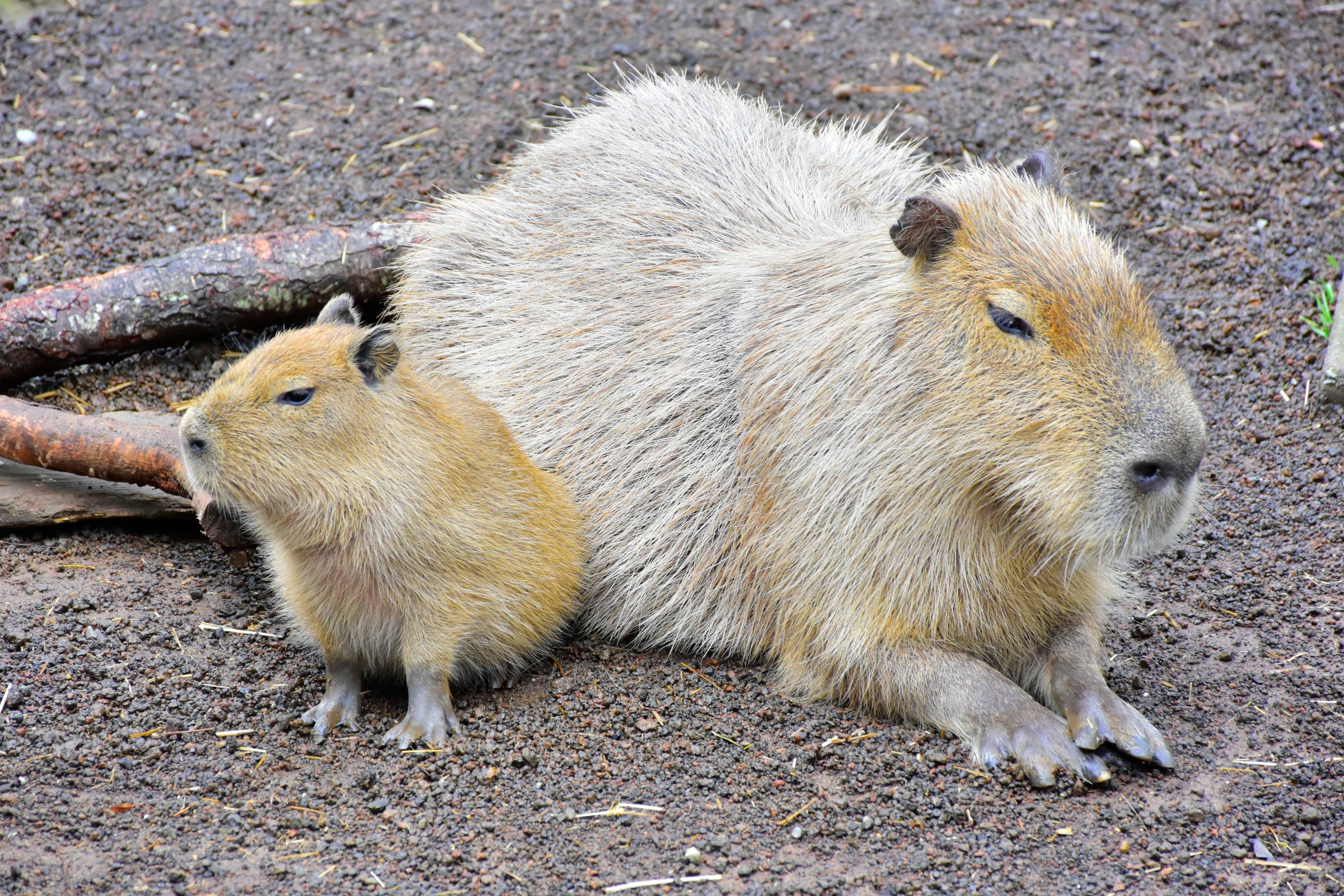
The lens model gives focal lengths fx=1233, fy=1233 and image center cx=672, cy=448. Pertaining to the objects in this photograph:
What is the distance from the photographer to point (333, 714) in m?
3.88

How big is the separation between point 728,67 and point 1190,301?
2868 millimetres

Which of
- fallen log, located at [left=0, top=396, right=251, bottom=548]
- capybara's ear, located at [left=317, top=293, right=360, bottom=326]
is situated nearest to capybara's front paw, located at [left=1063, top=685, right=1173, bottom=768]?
capybara's ear, located at [left=317, top=293, right=360, bottom=326]

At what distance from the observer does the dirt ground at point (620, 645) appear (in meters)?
3.23

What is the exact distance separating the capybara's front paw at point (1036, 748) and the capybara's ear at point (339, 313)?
2380mm

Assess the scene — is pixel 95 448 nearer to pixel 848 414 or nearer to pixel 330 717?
pixel 330 717

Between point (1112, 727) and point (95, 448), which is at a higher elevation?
point (1112, 727)

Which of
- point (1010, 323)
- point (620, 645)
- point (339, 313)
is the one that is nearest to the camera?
point (1010, 323)

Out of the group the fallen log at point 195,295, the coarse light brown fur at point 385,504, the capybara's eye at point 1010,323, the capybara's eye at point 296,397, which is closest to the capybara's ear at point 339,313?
the coarse light brown fur at point 385,504

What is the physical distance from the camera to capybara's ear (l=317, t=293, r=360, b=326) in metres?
4.04

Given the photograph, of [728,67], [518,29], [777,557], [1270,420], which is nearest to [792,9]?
→ [728,67]

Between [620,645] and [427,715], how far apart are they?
88cm

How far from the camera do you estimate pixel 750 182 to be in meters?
4.99

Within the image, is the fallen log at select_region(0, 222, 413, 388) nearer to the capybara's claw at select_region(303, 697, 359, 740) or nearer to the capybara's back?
the capybara's back

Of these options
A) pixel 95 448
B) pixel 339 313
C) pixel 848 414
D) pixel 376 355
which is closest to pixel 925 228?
pixel 848 414
